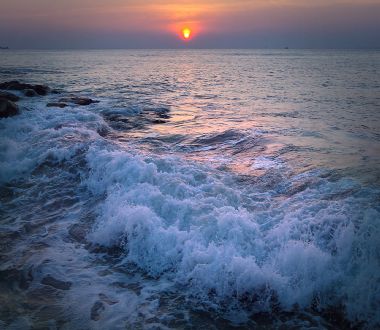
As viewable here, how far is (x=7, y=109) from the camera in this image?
55.8ft

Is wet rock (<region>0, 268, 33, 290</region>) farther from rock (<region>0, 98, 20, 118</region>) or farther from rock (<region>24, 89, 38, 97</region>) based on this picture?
rock (<region>24, 89, 38, 97</region>)

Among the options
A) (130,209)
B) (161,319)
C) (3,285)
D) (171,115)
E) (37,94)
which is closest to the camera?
(161,319)

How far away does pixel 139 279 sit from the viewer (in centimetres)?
564

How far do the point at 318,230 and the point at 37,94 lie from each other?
994 inches

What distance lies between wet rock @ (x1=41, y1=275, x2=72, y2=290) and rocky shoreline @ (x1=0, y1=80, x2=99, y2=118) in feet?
44.8

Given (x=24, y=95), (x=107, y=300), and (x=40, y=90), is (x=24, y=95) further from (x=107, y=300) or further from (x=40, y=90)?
(x=107, y=300)

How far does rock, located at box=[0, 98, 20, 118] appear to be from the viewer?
16.7m

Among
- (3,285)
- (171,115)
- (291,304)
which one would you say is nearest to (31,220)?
(3,285)

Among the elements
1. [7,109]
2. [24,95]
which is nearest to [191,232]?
[7,109]

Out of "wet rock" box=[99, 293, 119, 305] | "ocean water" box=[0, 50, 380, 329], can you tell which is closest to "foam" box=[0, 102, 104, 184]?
"ocean water" box=[0, 50, 380, 329]

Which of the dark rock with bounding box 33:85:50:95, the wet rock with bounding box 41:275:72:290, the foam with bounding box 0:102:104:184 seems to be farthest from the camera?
the dark rock with bounding box 33:85:50:95

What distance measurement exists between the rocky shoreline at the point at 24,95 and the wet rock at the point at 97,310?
48.2 feet

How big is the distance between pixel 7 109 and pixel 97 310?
50.4 ft

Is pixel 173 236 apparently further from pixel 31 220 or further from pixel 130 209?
pixel 31 220
